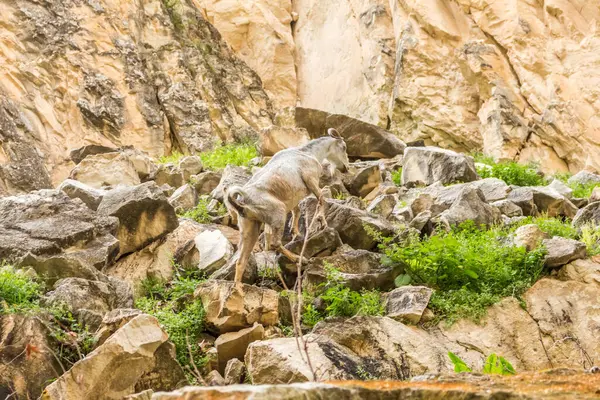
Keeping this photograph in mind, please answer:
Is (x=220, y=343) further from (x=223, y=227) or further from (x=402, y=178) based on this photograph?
(x=402, y=178)

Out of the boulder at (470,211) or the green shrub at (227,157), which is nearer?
the boulder at (470,211)

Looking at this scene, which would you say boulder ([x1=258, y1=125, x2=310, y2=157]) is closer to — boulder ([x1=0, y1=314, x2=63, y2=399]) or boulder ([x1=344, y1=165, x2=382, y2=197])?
boulder ([x1=344, y1=165, x2=382, y2=197])

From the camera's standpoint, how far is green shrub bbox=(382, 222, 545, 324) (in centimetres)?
762

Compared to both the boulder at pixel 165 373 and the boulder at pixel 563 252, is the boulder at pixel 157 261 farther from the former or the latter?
the boulder at pixel 563 252

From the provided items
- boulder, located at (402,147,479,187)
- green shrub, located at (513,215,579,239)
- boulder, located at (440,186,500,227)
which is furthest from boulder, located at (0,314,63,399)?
boulder, located at (402,147,479,187)

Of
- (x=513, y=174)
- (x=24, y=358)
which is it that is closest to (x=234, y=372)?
(x=24, y=358)

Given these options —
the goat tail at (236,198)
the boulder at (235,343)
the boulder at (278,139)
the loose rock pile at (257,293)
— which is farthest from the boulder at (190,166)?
the boulder at (235,343)

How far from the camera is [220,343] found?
6.36 metres

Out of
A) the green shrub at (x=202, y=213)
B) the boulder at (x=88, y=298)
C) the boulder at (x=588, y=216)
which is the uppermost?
the boulder at (x=88, y=298)

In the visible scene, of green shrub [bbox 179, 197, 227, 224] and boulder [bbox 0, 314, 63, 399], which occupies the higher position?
boulder [bbox 0, 314, 63, 399]

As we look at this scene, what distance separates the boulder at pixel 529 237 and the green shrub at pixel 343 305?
2.33 meters

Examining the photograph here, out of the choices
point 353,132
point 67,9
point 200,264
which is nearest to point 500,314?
point 200,264

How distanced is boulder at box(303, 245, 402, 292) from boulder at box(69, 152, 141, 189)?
21.4ft

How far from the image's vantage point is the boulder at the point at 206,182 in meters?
12.9
